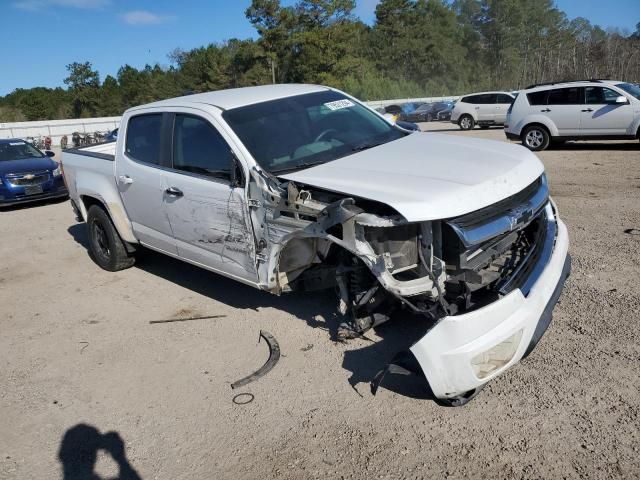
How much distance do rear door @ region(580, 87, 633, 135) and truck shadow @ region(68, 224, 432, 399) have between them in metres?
10.00

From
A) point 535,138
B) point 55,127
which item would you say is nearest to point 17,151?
point 535,138

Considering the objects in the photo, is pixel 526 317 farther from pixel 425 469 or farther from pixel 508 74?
pixel 508 74

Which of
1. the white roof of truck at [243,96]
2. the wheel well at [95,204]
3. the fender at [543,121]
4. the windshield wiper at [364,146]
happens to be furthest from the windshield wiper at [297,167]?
the fender at [543,121]

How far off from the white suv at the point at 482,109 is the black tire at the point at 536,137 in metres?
9.09

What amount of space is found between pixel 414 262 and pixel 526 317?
698 millimetres

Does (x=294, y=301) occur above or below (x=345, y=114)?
below

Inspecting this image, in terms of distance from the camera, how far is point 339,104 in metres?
4.73

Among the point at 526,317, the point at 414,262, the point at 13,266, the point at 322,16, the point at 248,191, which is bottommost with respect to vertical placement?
the point at 13,266

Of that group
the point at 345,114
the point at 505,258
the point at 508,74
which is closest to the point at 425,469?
the point at 505,258

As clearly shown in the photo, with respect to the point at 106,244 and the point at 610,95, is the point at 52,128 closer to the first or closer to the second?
the point at 106,244

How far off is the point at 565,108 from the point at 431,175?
10.8 m

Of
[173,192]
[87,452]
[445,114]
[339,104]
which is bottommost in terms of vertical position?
[445,114]

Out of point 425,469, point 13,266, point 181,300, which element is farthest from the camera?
point 13,266

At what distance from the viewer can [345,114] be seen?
4629 millimetres
